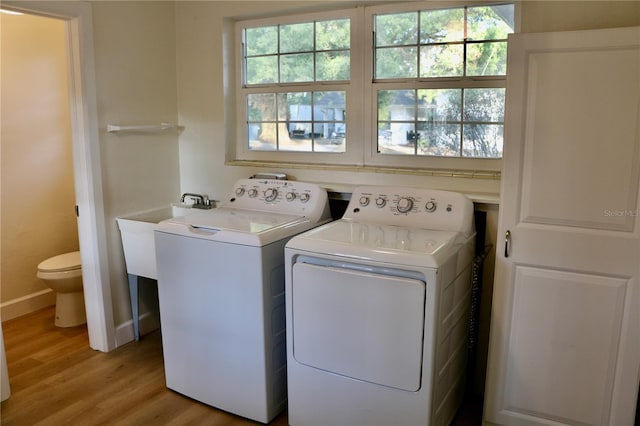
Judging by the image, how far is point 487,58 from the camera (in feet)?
8.38

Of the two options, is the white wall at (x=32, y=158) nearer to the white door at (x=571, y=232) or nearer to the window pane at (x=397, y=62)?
the window pane at (x=397, y=62)

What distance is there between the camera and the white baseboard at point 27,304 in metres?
3.54

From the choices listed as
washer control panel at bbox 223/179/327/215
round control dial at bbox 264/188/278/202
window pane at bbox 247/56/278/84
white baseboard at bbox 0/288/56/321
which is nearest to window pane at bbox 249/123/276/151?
window pane at bbox 247/56/278/84

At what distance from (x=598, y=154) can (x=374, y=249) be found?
88 centimetres

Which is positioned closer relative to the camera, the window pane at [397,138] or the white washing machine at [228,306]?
the white washing machine at [228,306]

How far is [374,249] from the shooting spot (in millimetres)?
2002

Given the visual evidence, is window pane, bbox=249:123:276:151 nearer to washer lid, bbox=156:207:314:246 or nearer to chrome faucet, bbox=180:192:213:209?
chrome faucet, bbox=180:192:213:209

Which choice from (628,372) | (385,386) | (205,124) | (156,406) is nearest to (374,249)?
(385,386)

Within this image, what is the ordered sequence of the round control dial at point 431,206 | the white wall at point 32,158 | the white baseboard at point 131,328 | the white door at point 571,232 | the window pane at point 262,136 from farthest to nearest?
the white wall at point 32,158
the window pane at point 262,136
the white baseboard at point 131,328
the round control dial at point 431,206
the white door at point 571,232

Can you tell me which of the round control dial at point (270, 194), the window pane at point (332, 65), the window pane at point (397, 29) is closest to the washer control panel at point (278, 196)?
the round control dial at point (270, 194)

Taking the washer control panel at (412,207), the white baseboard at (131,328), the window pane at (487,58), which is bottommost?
the white baseboard at (131,328)

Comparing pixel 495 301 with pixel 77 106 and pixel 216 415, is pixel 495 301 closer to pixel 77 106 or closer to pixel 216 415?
pixel 216 415

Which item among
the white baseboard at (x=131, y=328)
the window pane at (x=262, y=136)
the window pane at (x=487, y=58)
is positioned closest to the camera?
the window pane at (x=487, y=58)

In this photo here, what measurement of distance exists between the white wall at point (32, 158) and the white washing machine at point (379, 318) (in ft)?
7.68
